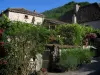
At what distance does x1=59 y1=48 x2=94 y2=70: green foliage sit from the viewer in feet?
44.6

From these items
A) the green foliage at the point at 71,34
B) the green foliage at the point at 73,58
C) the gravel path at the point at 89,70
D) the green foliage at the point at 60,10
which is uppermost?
the green foliage at the point at 60,10

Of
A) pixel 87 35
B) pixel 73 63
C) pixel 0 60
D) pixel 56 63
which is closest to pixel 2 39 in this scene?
pixel 0 60

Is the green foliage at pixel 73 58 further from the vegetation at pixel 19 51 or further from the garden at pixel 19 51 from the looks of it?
the vegetation at pixel 19 51

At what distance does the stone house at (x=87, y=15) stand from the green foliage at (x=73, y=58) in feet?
72.5

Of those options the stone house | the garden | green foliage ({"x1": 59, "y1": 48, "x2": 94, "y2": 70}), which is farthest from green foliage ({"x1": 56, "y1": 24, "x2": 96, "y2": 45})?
the stone house

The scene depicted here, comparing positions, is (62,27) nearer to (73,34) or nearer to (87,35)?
(73,34)

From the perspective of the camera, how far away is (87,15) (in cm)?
4012

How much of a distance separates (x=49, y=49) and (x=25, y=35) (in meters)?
3.43

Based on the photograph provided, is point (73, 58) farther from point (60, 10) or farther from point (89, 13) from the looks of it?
point (60, 10)

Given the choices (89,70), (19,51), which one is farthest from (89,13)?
(19,51)

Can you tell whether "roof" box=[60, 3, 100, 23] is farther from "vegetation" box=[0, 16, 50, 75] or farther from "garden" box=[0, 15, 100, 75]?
"vegetation" box=[0, 16, 50, 75]

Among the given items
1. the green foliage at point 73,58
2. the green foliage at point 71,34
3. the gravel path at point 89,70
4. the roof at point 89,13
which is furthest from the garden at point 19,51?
the roof at point 89,13

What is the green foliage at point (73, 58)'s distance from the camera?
13594 mm

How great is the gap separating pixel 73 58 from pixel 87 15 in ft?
89.3
